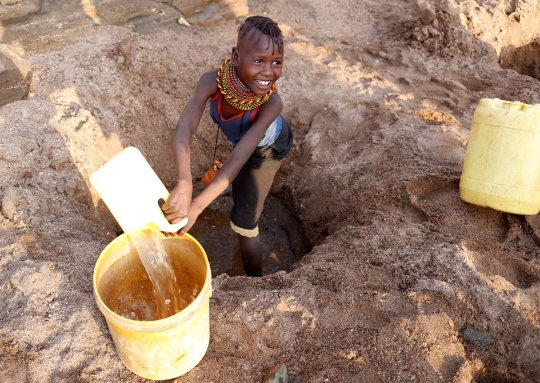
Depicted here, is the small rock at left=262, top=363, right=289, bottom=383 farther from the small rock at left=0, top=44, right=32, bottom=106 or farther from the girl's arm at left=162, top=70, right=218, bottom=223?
the small rock at left=0, top=44, right=32, bottom=106

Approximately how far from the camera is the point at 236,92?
2.15 m

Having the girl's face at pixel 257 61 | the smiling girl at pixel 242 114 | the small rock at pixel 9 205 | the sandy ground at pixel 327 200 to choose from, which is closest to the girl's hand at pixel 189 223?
the smiling girl at pixel 242 114

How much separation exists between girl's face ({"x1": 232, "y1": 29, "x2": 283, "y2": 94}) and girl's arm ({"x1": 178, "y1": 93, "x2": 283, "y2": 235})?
10cm

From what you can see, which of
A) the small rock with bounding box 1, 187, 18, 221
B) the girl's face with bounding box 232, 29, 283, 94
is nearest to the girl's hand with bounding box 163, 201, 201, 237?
the girl's face with bounding box 232, 29, 283, 94

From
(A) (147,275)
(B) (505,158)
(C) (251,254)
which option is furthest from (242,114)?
(B) (505,158)

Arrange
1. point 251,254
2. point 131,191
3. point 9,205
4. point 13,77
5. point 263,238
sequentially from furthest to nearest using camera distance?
point 263,238
point 13,77
point 251,254
point 9,205
point 131,191

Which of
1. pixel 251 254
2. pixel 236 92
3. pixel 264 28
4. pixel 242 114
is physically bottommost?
pixel 251 254

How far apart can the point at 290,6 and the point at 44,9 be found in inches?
89.9

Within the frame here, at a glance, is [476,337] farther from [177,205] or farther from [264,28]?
[264,28]

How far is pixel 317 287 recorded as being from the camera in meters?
2.30

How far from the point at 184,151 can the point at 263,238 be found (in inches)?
57.7

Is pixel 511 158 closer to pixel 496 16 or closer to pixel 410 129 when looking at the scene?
pixel 410 129

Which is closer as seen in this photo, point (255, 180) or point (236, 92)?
point (236, 92)

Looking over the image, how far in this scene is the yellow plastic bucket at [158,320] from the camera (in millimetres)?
1657
